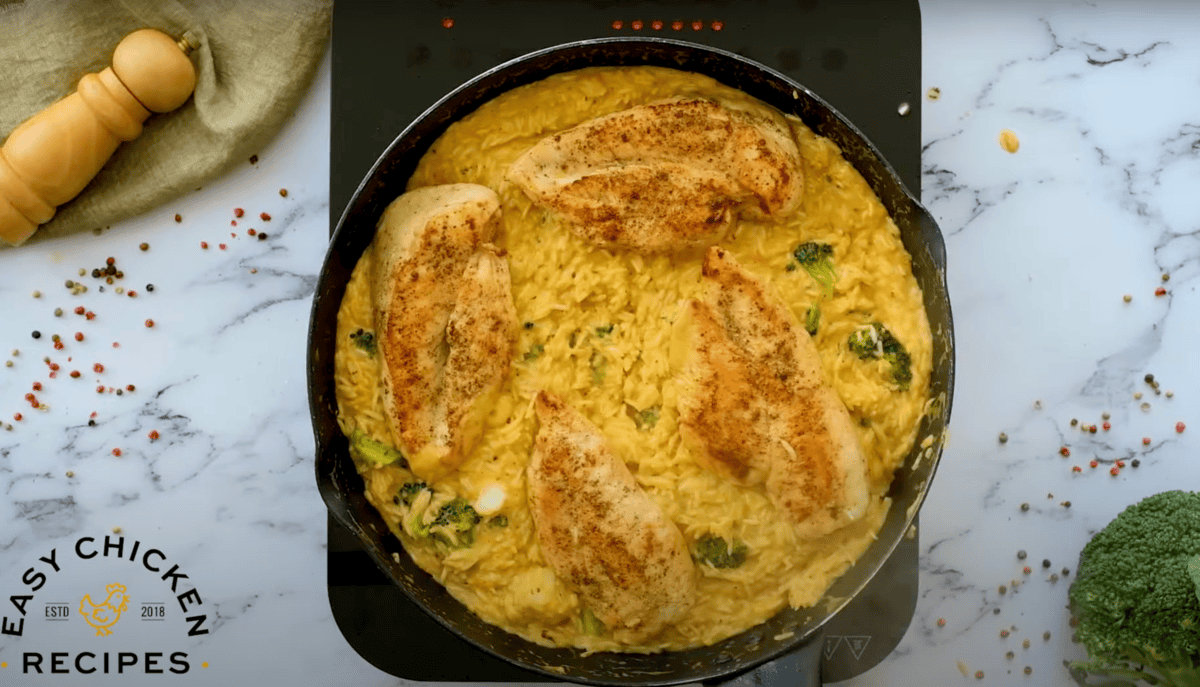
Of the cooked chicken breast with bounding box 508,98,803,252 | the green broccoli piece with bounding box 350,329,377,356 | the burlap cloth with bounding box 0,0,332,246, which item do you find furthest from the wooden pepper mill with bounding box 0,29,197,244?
the cooked chicken breast with bounding box 508,98,803,252

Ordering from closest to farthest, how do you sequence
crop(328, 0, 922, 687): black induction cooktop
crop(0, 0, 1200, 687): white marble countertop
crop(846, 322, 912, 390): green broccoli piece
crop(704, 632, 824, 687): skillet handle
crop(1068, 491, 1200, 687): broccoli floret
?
crop(704, 632, 824, 687): skillet handle < crop(846, 322, 912, 390): green broccoli piece < crop(1068, 491, 1200, 687): broccoli floret < crop(328, 0, 922, 687): black induction cooktop < crop(0, 0, 1200, 687): white marble countertop

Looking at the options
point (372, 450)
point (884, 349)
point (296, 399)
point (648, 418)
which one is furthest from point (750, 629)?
point (296, 399)

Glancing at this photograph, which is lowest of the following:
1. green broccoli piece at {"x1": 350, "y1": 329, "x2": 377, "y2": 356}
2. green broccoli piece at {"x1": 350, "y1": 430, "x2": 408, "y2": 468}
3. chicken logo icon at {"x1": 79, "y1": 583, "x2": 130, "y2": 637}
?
chicken logo icon at {"x1": 79, "y1": 583, "x2": 130, "y2": 637}

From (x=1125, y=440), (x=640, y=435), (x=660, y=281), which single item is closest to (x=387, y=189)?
(x=660, y=281)

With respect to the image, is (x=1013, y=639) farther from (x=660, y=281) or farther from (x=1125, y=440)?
(x=660, y=281)

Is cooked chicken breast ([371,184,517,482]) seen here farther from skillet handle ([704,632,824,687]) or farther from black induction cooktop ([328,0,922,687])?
skillet handle ([704,632,824,687])

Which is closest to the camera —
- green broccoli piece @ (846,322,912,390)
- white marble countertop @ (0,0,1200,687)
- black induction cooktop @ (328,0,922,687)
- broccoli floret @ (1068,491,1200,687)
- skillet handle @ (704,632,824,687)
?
skillet handle @ (704,632,824,687)

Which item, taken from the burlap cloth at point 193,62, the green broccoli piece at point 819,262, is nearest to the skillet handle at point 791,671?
the green broccoli piece at point 819,262
